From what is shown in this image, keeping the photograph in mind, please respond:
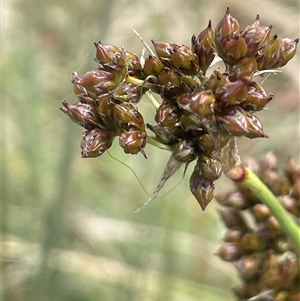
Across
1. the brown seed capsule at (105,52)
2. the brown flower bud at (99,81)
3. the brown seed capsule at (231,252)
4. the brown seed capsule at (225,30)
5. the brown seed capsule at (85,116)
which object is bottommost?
the brown seed capsule at (231,252)

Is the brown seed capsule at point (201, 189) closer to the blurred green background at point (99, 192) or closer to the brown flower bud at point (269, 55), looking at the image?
the brown flower bud at point (269, 55)

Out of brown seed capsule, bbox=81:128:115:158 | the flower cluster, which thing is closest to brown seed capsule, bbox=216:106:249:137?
the flower cluster

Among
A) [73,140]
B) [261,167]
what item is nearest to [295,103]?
[73,140]

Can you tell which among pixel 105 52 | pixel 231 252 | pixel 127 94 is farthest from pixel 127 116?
pixel 231 252

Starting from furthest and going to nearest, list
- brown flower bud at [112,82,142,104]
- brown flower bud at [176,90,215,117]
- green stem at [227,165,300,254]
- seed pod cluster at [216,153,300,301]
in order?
seed pod cluster at [216,153,300,301], green stem at [227,165,300,254], brown flower bud at [112,82,142,104], brown flower bud at [176,90,215,117]

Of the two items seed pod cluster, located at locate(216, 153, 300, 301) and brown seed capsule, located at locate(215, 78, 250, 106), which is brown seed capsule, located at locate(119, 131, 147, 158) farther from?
seed pod cluster, located at locate(216, 153, 300, 301)

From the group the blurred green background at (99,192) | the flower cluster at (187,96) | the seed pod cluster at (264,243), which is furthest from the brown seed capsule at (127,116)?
the blurred green background at (99,192)

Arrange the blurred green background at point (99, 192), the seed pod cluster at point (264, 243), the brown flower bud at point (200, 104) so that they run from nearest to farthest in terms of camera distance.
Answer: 1. the brown flower bud at point (200, 104)
2. the seed pod cluster at point (264, 243)
3. the blurred green background at point (99, 192)

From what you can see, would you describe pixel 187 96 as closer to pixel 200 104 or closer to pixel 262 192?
pixel 200 104

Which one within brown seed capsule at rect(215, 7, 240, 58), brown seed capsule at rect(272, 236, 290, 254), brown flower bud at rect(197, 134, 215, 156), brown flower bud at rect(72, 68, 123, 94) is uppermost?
brown seed capsule at rect(215, 7, 240, 58)
